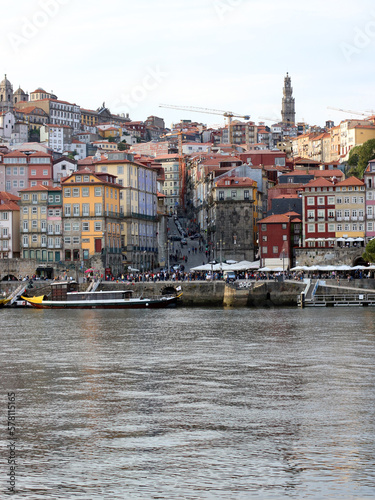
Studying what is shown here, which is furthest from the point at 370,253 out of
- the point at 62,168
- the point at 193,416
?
the point at 193,416

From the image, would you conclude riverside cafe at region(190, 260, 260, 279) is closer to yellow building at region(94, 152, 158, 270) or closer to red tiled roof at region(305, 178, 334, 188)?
red tiled roof at region(305, 178, 334, 188)

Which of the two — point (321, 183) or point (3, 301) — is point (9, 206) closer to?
point (3, 301)

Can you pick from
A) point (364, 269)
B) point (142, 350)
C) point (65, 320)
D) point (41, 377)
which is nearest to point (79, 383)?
point (41, 377)

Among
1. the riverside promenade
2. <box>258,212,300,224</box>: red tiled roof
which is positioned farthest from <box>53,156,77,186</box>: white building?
the riverside promenade

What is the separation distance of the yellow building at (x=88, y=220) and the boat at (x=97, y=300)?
14.3 metres

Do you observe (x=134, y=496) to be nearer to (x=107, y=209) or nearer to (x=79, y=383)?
(x=79, y=383)

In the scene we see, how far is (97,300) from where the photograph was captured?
3189 inches

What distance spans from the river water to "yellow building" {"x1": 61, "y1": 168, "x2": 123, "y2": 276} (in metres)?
49.1

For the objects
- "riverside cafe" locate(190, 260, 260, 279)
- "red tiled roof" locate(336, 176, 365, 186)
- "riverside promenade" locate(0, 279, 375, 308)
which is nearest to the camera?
"riverside promenade" locate(0, 279, 375, 308)

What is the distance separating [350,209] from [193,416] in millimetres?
75371

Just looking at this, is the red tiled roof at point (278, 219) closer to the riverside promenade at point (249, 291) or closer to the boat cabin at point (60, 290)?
the riverside promenade at point (249, 291)

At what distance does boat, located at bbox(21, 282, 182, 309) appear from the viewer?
8025cm

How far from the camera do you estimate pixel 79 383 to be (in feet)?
106

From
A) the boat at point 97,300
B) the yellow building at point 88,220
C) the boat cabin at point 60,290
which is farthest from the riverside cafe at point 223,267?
the boat cabin at point 60,290
